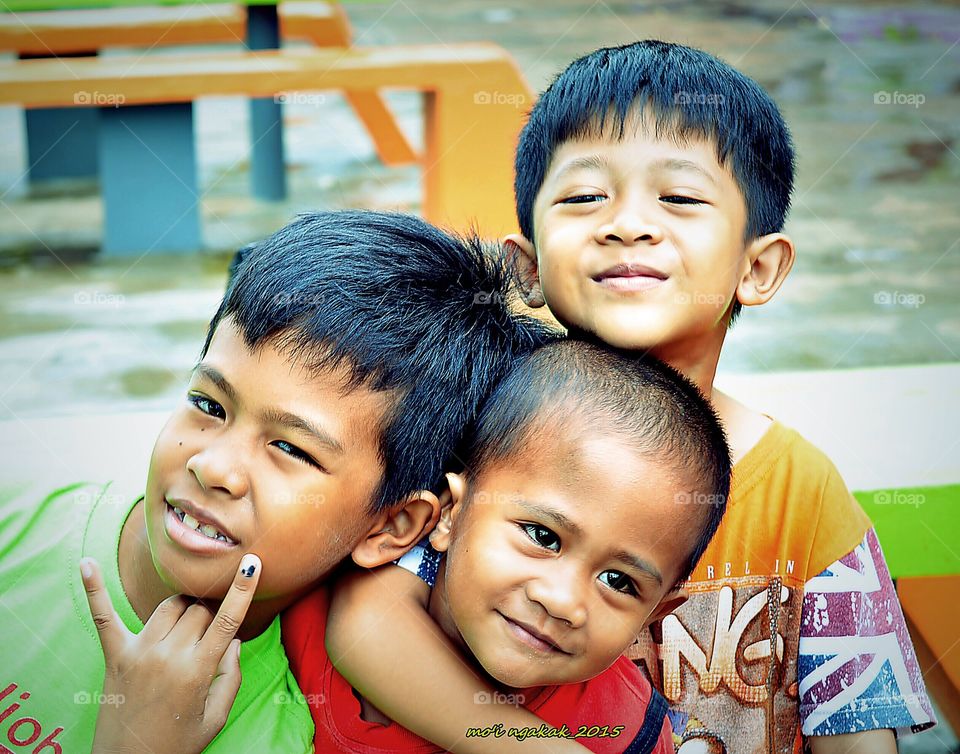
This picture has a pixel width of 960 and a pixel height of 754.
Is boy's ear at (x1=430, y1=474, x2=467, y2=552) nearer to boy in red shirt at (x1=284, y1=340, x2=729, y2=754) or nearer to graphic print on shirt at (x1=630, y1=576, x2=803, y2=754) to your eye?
boy in red shirt at (x1=284, y1=340, x2=729, y2=754)

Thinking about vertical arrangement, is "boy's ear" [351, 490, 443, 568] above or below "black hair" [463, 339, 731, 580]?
below

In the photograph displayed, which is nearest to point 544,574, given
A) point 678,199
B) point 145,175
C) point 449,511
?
point 449,511

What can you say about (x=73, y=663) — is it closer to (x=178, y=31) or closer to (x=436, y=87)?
(x=436, y=87)

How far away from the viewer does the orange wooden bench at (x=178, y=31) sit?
5.85m

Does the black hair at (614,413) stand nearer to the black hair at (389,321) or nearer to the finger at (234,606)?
the black hair at (389,321)

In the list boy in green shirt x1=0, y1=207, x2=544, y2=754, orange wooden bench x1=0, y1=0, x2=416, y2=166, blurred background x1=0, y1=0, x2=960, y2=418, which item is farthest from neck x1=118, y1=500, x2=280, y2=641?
orange wooden bench x1=0, y1=0, x2=416, y2=166

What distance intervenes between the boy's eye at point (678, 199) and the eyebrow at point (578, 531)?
0.56 m

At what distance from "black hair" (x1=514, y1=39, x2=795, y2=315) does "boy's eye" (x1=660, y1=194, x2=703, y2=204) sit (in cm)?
10

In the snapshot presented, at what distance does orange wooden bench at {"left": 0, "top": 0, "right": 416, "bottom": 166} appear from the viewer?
585cm

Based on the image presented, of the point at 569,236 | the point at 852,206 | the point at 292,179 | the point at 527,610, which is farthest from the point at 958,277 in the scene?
the point at 527,610

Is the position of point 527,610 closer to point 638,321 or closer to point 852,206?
point 638,321

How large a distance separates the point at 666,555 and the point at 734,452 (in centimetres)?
44

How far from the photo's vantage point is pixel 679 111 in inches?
73.9

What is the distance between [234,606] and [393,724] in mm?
287
